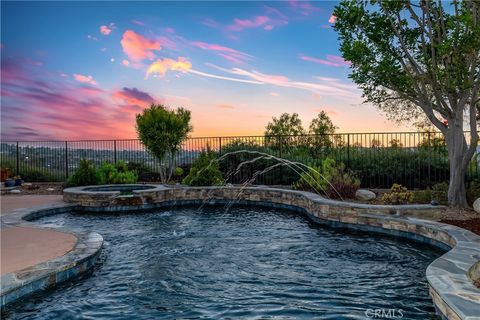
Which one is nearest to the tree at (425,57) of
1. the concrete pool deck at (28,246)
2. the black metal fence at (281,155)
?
the black metal fence at (281,155)

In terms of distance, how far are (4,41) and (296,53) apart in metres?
10.2

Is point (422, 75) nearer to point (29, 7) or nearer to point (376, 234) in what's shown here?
point (376, 234)

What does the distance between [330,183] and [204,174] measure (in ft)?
17.6

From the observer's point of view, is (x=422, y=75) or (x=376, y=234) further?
(x=422, y=75)

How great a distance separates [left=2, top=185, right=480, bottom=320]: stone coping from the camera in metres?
3.70

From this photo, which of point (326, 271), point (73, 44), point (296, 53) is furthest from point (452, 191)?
point (73, 44)

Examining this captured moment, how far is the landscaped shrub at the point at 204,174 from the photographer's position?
14281 mm

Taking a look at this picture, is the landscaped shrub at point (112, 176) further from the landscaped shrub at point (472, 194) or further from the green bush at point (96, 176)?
the landscaped shrub at point (472, 194)

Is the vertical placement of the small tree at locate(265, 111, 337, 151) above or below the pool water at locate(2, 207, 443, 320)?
above

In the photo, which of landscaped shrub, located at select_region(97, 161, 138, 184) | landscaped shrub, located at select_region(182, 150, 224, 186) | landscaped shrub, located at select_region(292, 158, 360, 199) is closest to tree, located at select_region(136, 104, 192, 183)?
landscaped shrub, located at select_region(97, 161, 138, 184)

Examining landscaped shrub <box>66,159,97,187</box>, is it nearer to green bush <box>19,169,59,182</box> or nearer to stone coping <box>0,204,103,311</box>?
green bush <box>19,169,59,182</box>

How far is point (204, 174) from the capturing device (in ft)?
47.0

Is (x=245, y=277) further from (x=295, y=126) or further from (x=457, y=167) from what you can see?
(x=295, y=126)

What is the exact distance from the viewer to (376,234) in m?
8.19
